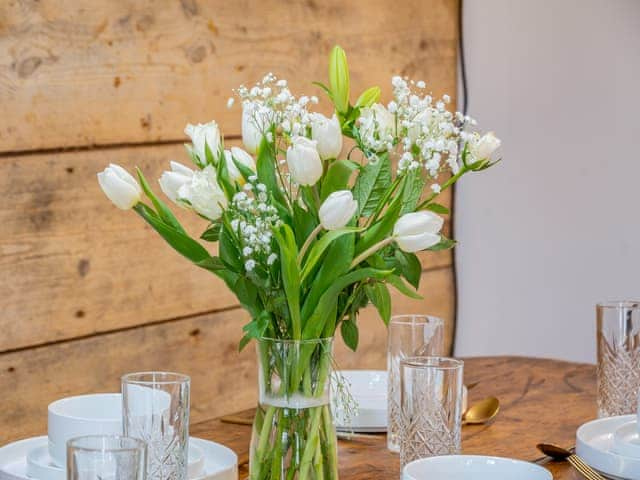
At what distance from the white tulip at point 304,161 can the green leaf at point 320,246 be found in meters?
0.05

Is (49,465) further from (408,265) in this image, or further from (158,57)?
(158,57)

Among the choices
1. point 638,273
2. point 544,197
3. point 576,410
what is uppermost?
point 544,197

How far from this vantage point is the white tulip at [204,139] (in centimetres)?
104

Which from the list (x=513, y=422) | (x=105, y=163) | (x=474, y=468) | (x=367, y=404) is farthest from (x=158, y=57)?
(x=474, y=468)

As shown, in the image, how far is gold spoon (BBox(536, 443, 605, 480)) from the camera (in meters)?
1.16

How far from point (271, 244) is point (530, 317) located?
6.04 ft

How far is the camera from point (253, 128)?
3.45 feet

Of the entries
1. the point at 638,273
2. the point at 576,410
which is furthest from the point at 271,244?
the point at 638,273

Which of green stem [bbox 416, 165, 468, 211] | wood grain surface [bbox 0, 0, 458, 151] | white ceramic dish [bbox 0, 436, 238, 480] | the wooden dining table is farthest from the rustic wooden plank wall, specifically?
green stem [bbox 416, 165, 468, 211]

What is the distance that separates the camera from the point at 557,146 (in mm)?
2654

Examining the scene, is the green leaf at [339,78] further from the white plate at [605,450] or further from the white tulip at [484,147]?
the white plate at [605,450]

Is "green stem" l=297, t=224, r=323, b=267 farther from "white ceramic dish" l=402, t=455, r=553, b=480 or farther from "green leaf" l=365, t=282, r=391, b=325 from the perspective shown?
"white ceramic dish" l=402, t=455, r=553, b=480

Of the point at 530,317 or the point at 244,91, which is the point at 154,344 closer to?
the point at 530,317

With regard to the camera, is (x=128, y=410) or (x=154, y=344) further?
(x=154, y=344)
